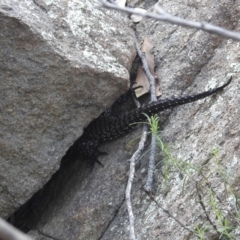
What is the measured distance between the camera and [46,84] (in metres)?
3.78

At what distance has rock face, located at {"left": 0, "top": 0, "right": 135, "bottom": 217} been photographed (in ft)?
12.0

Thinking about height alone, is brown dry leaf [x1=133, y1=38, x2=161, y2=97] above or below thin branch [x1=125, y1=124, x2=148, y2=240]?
above

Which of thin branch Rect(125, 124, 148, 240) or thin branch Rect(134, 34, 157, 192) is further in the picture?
thin branch Rect(134, 34, 157, 192)

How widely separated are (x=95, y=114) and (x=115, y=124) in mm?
352

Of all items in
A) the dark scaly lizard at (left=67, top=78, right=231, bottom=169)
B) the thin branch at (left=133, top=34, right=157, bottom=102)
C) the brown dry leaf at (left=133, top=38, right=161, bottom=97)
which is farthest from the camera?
the brown dry leaf at (left=133, top=38, right=161, bottom=97)

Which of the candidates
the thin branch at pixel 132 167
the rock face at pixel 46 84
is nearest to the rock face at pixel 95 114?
the rock face at pixel 46 84

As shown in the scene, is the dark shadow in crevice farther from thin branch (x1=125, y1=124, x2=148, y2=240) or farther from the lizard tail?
the lizard tail

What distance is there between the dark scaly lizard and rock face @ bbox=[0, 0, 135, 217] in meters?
0.29

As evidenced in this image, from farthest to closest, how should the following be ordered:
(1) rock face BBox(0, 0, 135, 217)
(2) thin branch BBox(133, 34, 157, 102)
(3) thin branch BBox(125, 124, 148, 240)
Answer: (2) thin branch BBox(133, 34, 157, 102) → (1) rock face BBox(0, 0, 135, 217) → (3) thin branch BBox(125, 124, 148, 240)

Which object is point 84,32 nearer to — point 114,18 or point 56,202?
point 114,18

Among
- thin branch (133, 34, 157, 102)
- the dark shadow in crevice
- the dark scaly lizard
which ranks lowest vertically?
the dark shadow in crevice

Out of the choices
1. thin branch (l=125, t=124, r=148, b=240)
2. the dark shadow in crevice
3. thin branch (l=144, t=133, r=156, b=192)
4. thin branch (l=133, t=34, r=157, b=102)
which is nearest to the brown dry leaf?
thin branch (l=133, t=34, r=157, b=102)

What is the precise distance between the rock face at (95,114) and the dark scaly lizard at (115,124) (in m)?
0.09

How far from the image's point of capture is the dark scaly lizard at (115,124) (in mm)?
3854
